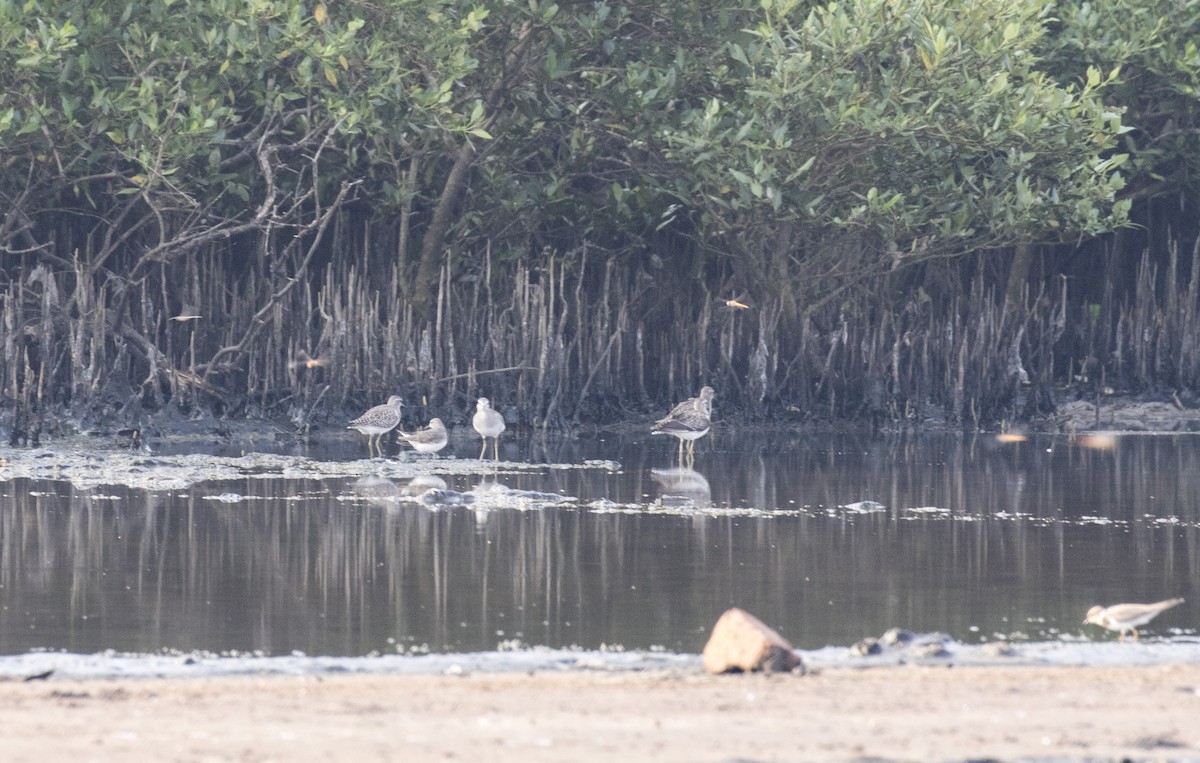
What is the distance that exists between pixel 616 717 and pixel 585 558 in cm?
362

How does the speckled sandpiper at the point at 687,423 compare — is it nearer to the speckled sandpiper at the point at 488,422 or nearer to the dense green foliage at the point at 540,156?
the speckled sandpiper at the point at 488,422

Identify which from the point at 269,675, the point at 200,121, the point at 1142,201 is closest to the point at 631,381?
the point at 200,121

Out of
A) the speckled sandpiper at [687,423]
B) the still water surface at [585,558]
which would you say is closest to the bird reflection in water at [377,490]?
the still water surface at [585,558]

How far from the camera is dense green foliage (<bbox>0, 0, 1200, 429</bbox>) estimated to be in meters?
15.1

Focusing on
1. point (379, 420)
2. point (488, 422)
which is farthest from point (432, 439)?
point (379, 420)

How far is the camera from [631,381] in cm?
1777

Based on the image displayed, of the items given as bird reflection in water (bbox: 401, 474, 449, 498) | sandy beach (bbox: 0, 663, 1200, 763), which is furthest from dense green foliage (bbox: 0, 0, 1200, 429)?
sandy beach (bbox: 0, 663, 1200, 763)

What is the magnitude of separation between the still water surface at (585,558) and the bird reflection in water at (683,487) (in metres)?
0.04

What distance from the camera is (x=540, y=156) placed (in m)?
18.2

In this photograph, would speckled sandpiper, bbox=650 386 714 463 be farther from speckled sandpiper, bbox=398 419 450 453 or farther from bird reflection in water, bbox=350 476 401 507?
bird reflection in water, bbox=350 476 401 507

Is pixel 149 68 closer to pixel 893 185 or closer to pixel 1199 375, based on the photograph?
pixel 893 185

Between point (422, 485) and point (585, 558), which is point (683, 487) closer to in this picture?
point (422, 485)

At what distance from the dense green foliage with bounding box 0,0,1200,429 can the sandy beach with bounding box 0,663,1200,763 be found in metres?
9.07

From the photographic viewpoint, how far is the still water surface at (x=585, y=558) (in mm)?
7277
